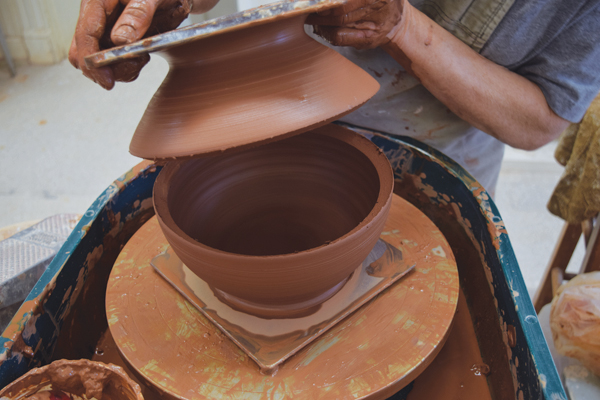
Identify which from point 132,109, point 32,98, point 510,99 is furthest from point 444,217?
point 32,98

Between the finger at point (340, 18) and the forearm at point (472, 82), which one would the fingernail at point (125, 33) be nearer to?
the finger at point (340, 18)

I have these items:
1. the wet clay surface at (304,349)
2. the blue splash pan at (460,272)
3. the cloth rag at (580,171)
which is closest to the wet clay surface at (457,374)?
the blue splash pan at (460,272)

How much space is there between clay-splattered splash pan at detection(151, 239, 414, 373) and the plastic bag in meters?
0.73

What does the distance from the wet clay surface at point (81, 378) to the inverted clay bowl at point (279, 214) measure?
217mm

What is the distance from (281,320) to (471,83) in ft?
2.57

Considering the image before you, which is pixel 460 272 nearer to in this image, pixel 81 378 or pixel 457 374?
pixel 457 374

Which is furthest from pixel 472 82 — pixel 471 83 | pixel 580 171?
pixel 580 171

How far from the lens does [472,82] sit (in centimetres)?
115

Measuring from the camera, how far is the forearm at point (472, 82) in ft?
3.66

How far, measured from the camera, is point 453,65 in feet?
3.72

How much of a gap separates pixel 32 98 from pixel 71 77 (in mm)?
449

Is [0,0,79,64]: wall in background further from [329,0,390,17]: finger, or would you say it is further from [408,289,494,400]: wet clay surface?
[408,289,494,400]: wet clay surface

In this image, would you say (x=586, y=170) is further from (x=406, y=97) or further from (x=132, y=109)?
(x=132, y=109)

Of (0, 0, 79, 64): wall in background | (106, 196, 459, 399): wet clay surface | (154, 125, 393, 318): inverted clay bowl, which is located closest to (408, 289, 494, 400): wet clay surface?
(106, 196, 459, 399): wet clay surface
